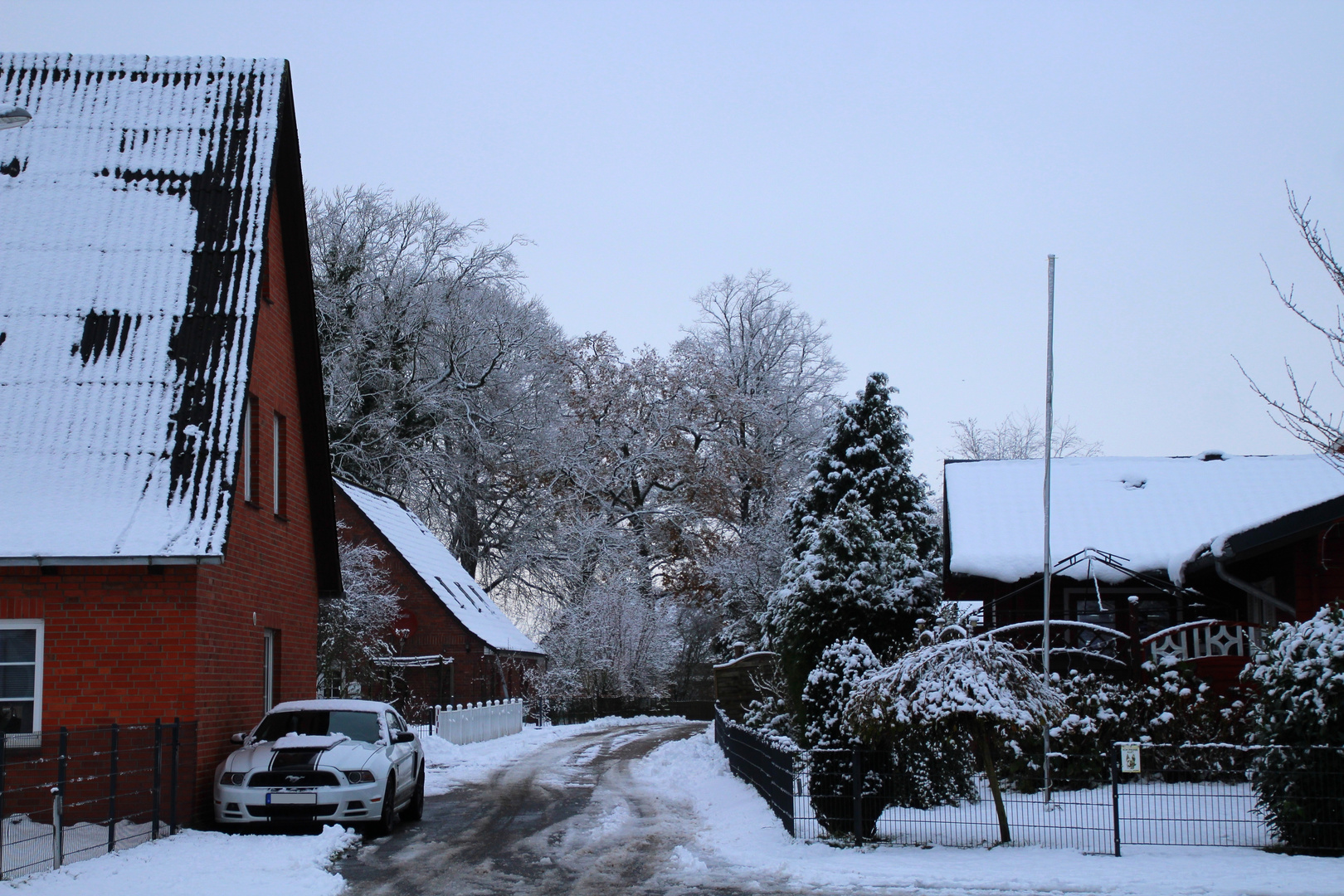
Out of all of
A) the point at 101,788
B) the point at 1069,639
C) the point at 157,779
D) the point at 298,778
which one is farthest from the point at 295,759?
the point at 1069,639

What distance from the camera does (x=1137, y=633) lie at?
18.0m

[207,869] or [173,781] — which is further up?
[173,781]

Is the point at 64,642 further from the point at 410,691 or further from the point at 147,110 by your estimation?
the point at 410,691

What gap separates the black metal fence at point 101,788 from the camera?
12.2m

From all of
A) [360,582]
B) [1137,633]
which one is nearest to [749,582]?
[360,582]

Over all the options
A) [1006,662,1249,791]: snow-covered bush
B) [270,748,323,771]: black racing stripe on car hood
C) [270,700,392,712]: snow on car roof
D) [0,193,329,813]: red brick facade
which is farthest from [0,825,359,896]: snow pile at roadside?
[1006,662,1249,791]: snow-covered bush

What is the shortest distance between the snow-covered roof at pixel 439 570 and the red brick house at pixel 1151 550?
15.9m

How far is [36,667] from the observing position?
14156 mm

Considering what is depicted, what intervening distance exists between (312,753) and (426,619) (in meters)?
21.7

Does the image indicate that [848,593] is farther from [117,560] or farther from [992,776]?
[117,560]

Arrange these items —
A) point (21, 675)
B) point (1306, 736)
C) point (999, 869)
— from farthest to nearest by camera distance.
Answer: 1. point (21, 675)
2. point (1306, 736)
3. point (999, 869)

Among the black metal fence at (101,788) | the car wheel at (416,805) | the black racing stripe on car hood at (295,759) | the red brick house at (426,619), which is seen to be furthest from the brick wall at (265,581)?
the red brick house at (426,619)

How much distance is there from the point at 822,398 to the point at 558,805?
1358 inches

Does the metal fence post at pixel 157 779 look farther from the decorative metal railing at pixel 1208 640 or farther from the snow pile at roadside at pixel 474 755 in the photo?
the decorative metal railing at pixel 1208 640
